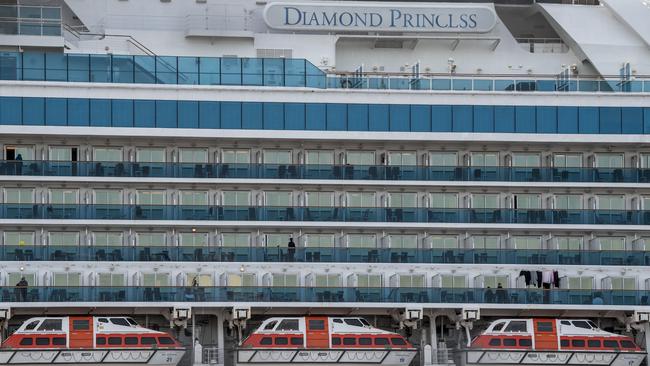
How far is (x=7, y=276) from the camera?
71.2 metres

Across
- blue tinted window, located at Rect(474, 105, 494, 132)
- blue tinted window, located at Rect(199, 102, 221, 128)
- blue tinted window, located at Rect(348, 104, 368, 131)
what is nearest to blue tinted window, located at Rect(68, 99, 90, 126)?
blue tinted window, located at Rect(199, 102, 221, 128)

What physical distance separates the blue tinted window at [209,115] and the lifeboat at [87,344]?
737 cm

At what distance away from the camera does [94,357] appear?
69438mm

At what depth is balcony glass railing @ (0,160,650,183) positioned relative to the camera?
72625mm

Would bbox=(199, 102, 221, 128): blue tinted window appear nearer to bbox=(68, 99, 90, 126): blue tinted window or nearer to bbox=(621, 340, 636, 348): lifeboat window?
bbox=(68, 99, 90, 126): blue tinted window

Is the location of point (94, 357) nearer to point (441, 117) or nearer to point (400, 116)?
point (400, 116)

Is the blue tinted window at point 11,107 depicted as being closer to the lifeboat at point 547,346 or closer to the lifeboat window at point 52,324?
the lifeboat window at point 52,324

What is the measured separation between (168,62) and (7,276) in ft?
29.1

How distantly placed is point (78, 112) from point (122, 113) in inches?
55.8

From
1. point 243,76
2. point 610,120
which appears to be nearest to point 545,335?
point 610,120

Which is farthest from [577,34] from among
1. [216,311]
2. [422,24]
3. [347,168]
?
[216,311]

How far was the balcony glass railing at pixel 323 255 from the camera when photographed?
236 feet

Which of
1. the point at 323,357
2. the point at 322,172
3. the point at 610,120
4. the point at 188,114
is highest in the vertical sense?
the point at 188,114

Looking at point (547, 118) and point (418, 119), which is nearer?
point (418, 119)
